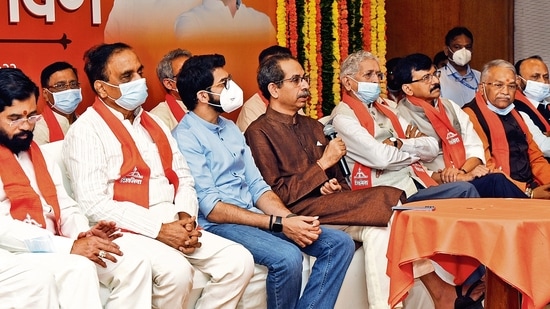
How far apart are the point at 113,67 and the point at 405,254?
1.70m

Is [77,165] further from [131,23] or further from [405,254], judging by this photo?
[131,23]

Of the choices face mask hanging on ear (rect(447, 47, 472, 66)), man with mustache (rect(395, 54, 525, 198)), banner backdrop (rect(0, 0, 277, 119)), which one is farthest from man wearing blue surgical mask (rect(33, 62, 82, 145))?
face mask hanging on ear (rect(447, 47, 472, 66))

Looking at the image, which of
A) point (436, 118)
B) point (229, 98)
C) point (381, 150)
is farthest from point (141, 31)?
point (436, 118)

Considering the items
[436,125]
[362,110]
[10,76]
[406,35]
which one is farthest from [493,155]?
[10,76]

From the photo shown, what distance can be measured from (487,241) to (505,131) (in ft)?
8.40

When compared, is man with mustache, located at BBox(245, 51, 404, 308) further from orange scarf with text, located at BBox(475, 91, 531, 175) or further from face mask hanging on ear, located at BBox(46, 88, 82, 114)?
orange scarf with text, located at BBox(475, 91, 531, 175)

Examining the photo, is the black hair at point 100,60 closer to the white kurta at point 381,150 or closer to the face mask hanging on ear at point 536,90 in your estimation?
the white kurta at point 381,150

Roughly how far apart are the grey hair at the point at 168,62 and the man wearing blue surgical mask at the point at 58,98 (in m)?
0.75

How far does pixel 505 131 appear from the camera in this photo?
673 cm

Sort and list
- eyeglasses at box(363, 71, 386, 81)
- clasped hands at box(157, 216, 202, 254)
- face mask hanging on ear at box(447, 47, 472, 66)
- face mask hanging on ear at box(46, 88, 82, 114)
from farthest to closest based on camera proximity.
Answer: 1. face mask hanging on ear at box(447, 47, 472, 66)
2. eyeglasses at box(363, 71, 386, 81)
3. face mask hanging on ear at box(46, 88, 82, 114)
4. clasped hands at box(157, 216, 202, 254)

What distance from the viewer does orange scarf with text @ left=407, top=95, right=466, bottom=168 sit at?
6.38 m

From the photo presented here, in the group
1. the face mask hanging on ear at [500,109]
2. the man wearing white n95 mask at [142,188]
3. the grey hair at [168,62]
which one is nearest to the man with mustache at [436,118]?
the face mask hanging on ear at [500,109]

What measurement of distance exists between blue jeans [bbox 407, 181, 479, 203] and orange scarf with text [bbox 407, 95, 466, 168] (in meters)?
0.78

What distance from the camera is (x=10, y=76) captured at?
4.27 meters
